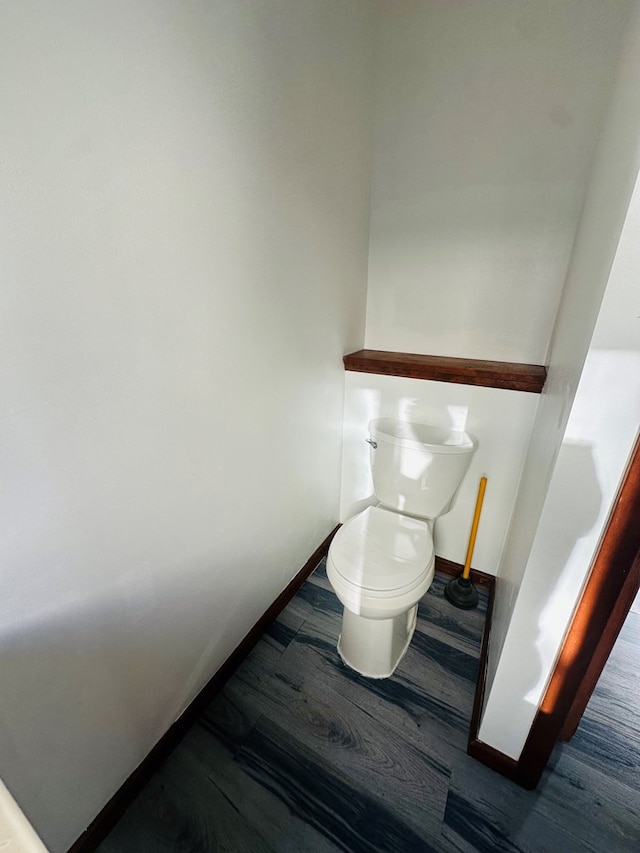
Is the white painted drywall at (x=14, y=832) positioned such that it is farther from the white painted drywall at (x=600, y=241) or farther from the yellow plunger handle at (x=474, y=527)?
the yellow plunger handle at (x=474, y=527)

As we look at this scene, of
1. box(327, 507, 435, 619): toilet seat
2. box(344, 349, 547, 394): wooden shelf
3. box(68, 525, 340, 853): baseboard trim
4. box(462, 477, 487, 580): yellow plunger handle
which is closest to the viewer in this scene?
box(68, 525, 340, 853): baseboard trim

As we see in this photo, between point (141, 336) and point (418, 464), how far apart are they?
1.09 metres

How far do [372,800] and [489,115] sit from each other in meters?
2.30

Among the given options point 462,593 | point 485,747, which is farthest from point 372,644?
point 462,593

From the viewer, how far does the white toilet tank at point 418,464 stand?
4.68ft

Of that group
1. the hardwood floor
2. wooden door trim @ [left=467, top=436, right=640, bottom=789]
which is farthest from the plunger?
wooden door trim @ [left=467, top=436, right=640, bottom=789]

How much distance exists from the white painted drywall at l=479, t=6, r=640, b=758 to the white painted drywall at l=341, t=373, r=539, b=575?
19.7 inches

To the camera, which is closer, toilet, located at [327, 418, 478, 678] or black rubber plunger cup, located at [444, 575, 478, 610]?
toilet, located at [327, 418, 478, 678]

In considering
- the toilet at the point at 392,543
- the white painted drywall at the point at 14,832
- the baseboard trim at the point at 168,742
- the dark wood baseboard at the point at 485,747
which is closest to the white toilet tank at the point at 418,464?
the toilet at the point at 392,543

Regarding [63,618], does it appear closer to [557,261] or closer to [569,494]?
[569,494]

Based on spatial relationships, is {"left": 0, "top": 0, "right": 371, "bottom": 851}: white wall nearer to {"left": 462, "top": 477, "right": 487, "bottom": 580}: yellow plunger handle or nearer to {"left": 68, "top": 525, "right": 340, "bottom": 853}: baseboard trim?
{"left": 68, "top": 525, "right": 340, "bottom": 853}: baseboard trim

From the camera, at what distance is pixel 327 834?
0.95m

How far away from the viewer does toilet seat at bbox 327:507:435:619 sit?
1171 millimetres

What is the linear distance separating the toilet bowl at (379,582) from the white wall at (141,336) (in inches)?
14.3
